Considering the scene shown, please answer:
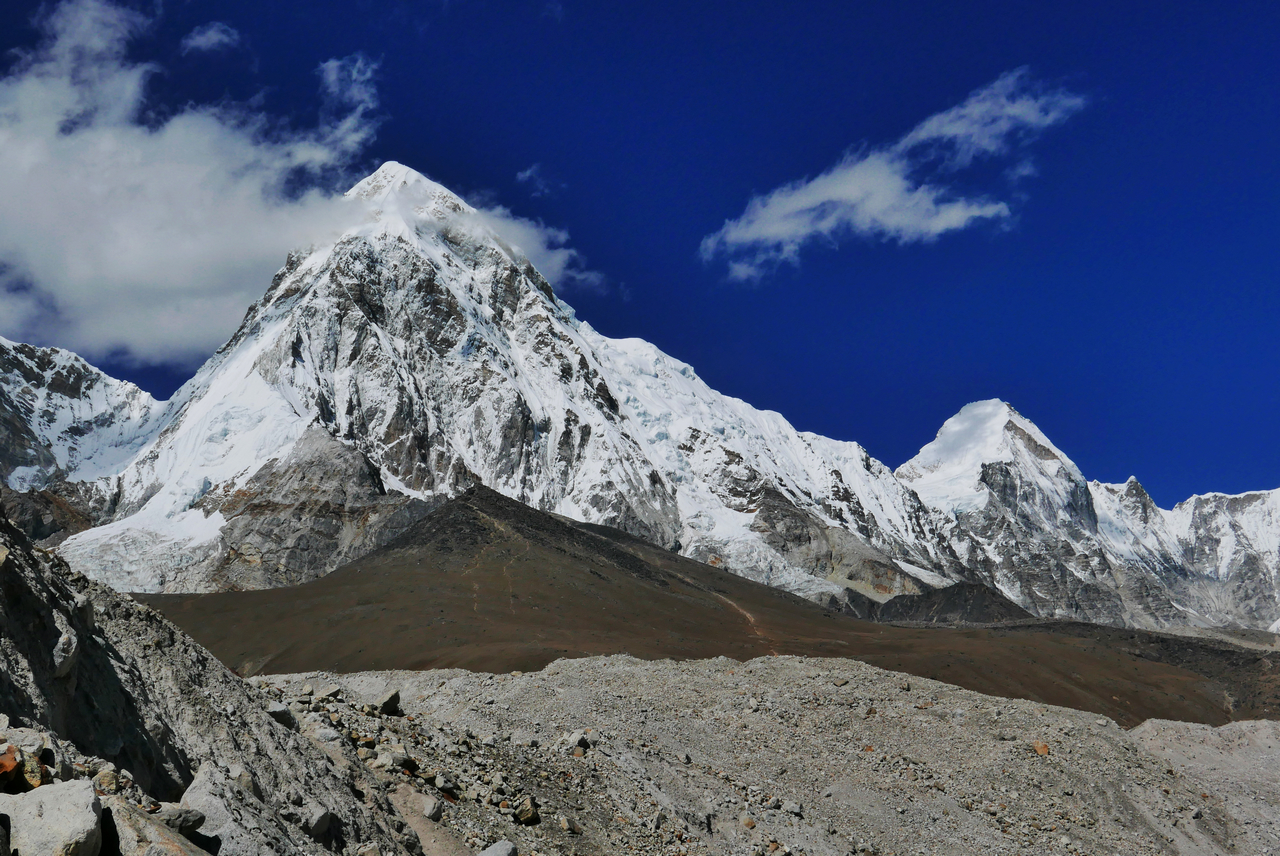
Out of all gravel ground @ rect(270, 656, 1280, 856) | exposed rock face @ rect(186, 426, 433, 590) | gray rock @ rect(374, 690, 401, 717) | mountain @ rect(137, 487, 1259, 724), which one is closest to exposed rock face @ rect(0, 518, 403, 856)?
gravel ground @ rect(270, 656, 1280, 856)

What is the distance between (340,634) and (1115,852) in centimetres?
5325

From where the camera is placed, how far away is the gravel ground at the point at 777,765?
1758 cm

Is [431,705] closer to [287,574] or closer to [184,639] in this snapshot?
[184,639]

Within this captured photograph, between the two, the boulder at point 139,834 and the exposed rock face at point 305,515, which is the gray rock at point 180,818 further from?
the exposed rock face at point 305,515

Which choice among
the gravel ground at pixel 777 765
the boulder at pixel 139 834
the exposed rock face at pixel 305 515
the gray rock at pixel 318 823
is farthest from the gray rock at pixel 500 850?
the exposed rock face at pixel 305 515

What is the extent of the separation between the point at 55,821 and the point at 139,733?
4672 millimetres

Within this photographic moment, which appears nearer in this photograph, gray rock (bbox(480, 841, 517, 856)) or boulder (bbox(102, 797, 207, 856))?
boulder (bbox(102, 797, 207, 856))

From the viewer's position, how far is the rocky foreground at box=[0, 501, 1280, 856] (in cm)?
948

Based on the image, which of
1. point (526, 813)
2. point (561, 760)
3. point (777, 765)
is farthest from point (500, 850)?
point (777, 765)

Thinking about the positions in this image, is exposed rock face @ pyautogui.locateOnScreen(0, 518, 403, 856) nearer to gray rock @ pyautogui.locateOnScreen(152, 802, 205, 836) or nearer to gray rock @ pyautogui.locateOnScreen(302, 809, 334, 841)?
gray rock @ pyautogui.locateOnScreen(152, 802, 205, 836)

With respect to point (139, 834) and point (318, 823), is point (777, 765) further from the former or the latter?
point (139, 834)

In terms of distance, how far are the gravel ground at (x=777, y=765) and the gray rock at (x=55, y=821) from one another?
8.24 m

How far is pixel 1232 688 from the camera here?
7525 centimetres

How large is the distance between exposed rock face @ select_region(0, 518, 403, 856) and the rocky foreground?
3cm
